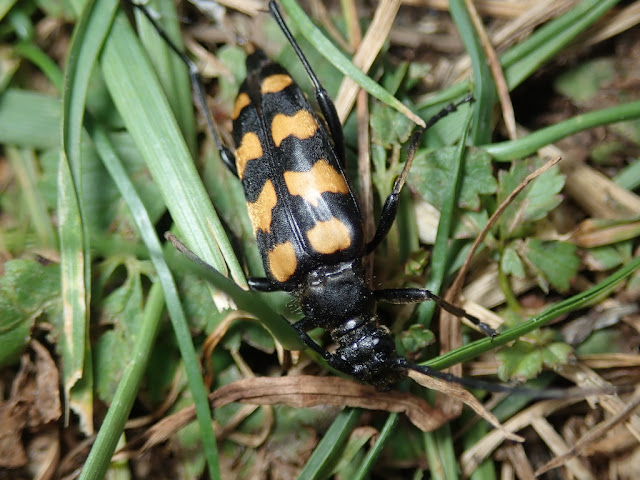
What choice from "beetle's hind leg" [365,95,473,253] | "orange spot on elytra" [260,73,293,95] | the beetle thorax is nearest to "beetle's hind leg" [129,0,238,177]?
"orange spot on elytra" [260,73,293,95]

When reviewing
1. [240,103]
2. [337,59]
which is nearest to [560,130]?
[337,59]

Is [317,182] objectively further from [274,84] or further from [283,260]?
[274,84]

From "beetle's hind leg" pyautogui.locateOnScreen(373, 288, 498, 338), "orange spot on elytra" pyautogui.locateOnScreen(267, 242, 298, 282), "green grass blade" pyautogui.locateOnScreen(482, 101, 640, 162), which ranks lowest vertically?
"beetle's hind leg" pyautogui.locateOnScreen(373, 288, 498, 338)

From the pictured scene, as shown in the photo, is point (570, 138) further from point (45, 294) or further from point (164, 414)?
point (45, 294)

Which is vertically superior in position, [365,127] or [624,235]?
[365,127]

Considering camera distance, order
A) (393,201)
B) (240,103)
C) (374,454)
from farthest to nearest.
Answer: (240,103) → (393,201) → (374,454)

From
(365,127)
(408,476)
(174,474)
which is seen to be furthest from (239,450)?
(365,127)

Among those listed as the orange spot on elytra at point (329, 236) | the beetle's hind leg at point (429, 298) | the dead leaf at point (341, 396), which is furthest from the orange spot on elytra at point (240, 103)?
the dead leaf at point (341, 396)

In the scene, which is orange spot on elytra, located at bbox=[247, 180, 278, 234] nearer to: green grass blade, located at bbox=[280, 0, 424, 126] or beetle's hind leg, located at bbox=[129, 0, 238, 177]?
beetle's hind leg, located at bbox=[129, 0, 238, 177]

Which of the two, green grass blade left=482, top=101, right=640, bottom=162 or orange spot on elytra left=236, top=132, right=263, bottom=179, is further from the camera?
orange spot on elytra left=236, top=132, right=263, bottom=179
